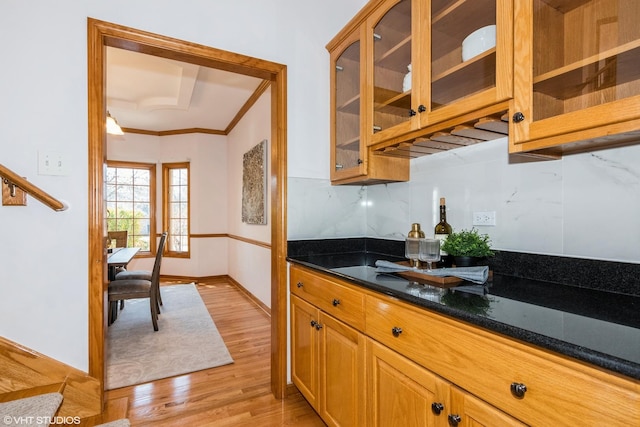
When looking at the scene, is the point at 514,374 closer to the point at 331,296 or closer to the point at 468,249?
the point at 468,249

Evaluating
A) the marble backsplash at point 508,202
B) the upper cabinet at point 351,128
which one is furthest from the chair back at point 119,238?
the upper cabinet at point 351,128

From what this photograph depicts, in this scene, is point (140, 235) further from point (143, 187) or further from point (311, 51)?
point (311, 51)

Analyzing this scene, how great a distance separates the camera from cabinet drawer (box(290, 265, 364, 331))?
1380 millimetres

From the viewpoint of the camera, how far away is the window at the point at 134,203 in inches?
227

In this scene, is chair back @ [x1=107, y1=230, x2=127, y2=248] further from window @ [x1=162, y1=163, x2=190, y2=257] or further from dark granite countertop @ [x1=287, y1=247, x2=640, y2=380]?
dark granite countertop @ [x1=287, y1=247, x2=640, y2=380]

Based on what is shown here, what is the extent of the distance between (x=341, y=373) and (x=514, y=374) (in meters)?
0.88

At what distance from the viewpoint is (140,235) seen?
5.91 metres

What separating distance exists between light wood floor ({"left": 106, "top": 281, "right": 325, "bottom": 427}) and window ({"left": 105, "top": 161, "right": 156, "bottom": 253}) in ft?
13.4

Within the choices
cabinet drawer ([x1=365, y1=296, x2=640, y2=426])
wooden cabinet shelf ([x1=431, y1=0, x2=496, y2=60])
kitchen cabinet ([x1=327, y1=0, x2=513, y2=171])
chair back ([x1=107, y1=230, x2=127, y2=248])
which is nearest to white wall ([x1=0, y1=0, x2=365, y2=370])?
kitchen cabinet ([x1=327, y1=0, x2=513, y2=171])

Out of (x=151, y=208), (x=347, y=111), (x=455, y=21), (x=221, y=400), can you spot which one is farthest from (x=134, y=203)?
(x=455, y=21)

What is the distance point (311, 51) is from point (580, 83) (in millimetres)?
1711

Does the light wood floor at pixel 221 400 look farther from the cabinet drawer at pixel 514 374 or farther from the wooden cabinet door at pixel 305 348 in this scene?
the cabinet drawer at pixel 514 374

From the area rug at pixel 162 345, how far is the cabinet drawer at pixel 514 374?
200 cm

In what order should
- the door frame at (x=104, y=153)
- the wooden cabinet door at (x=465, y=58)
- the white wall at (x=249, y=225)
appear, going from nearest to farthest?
the wooden cabinet door at (x=465, y=58) < the door frame at (x=104, y=153) < the white wall at (x=249, y=225)
